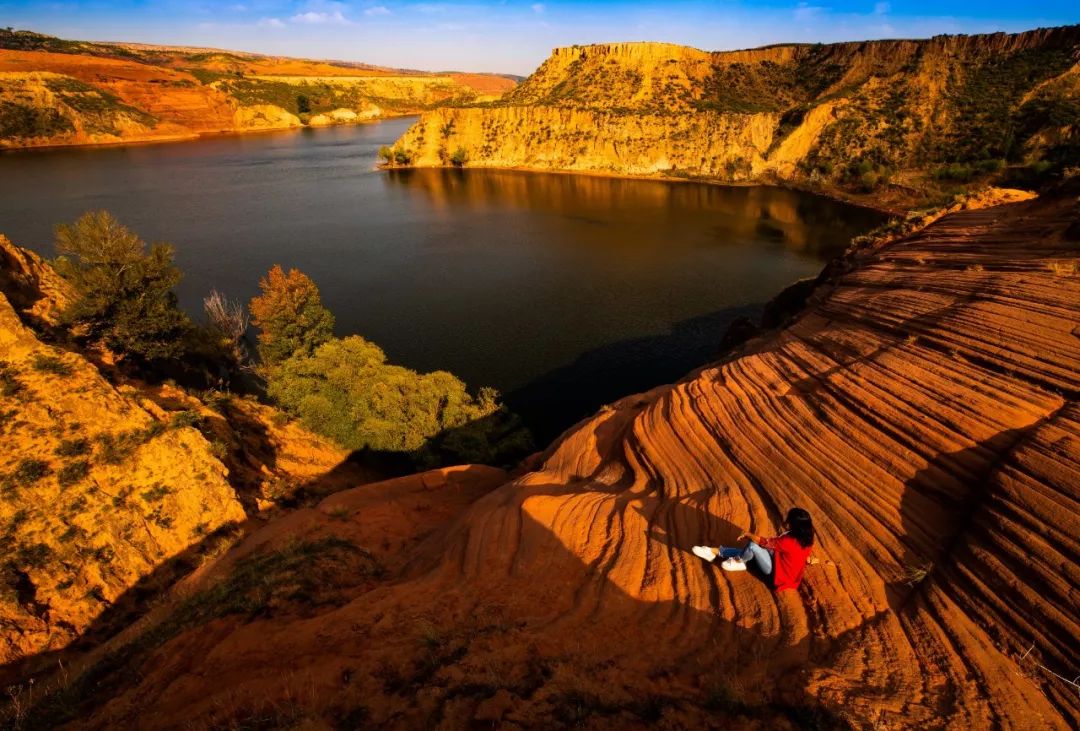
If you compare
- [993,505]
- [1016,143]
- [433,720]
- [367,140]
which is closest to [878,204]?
[1016,143]

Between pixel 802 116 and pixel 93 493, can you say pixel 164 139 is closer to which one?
pixel 802 116

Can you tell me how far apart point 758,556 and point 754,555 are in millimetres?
74

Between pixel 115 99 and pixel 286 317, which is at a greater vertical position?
pixel 115 99

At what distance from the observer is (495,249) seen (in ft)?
192

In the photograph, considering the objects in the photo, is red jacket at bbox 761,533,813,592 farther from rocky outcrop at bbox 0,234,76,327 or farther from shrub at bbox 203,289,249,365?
shrub at bbox 203,289,249,365

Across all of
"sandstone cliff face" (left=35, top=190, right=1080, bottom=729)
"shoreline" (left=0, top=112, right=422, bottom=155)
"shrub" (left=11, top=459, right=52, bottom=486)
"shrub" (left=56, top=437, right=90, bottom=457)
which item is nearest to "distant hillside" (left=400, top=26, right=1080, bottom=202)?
"sandstone cliff face" (left=35, top=190, right=1080, bottom=729)

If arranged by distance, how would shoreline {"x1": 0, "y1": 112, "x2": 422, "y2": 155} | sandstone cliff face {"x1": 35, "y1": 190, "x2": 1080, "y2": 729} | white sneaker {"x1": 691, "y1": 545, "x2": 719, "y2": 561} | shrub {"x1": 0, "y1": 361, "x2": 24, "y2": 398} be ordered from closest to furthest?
sandstone cliff face {"x1": 35, "y1": 190, "x2": 1080, "y2": 729}, white sneaker {"x1": 691, "y1": 545, "x2": 719, "y2": 561}, shrub {"x1": 0, "y1": 361, "x2": 24, "y2": 398}, shoreline {"x1": 0, "y1": 112, "x2": 422, "y2": 155}

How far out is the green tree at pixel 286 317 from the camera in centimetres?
2805

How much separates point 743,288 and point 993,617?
43034mm

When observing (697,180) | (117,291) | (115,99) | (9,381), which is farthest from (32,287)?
(115,99)

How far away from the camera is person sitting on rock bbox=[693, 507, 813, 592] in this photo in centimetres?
755

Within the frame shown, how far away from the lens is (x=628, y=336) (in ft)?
124

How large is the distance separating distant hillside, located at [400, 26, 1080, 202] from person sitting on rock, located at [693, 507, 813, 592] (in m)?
86.1

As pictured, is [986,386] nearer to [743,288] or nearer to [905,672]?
[905,672]
